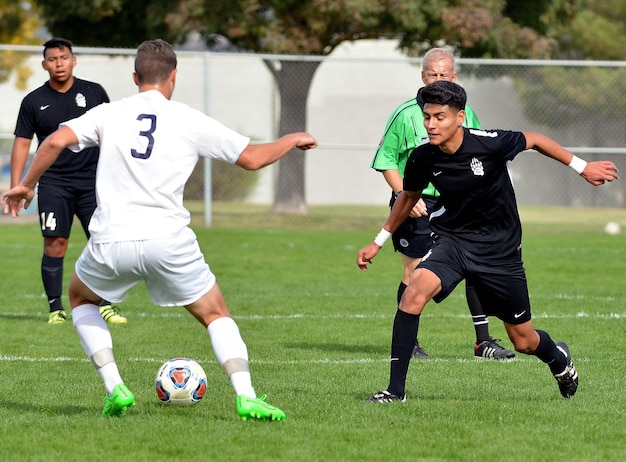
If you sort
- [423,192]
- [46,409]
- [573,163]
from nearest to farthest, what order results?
[46,409]
[573,163]
[423,192]

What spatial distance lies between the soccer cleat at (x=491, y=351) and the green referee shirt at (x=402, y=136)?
1.12 metres

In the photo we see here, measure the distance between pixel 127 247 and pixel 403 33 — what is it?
1857 cm

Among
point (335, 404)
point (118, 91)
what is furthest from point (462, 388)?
point (118, 91)

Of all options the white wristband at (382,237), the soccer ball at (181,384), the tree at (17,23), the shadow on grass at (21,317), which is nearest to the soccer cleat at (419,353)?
the white wristband at (382,237)

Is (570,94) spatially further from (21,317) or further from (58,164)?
(21,317)

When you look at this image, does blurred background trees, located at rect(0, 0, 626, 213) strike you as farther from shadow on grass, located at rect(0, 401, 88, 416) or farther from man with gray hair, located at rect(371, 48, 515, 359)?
shadow on grass, located at rect(0, 401, 88, 416)

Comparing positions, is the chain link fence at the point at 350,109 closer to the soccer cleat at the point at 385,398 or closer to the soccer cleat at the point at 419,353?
the soccer cleat at the point at 419,353

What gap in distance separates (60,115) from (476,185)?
4.69 meters

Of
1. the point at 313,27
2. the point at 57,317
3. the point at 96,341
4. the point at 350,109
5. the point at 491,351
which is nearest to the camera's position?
the point at 96,341

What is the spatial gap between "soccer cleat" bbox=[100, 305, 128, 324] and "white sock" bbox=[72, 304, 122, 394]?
384 centimetres

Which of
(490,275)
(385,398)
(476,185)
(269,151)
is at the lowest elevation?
(385,398)

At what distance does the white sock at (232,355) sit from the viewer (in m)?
5.49

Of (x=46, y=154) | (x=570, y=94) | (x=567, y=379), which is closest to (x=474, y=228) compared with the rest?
(x=567, y=379)

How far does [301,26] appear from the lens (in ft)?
74.5
